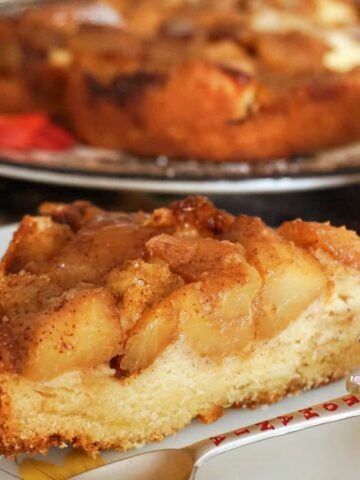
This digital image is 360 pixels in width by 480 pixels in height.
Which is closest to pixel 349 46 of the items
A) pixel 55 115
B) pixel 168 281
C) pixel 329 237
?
pixel 55 115

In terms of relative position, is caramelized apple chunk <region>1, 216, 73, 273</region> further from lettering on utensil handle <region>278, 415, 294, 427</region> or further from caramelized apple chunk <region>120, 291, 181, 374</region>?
lettering on utensil handle <region>278, 415, 294, 427</region>

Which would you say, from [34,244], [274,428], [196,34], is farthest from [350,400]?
[196,34]

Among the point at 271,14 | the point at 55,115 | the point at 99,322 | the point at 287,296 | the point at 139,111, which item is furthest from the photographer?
the point at 271,14

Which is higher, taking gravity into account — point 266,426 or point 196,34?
point 196,34

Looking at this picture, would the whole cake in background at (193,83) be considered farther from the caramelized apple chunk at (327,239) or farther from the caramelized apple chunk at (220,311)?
the caramelized apple chunk at (220,311)

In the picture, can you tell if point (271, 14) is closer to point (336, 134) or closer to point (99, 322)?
point (336, 134)

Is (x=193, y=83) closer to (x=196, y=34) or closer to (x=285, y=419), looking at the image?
(x=196, y=34)
